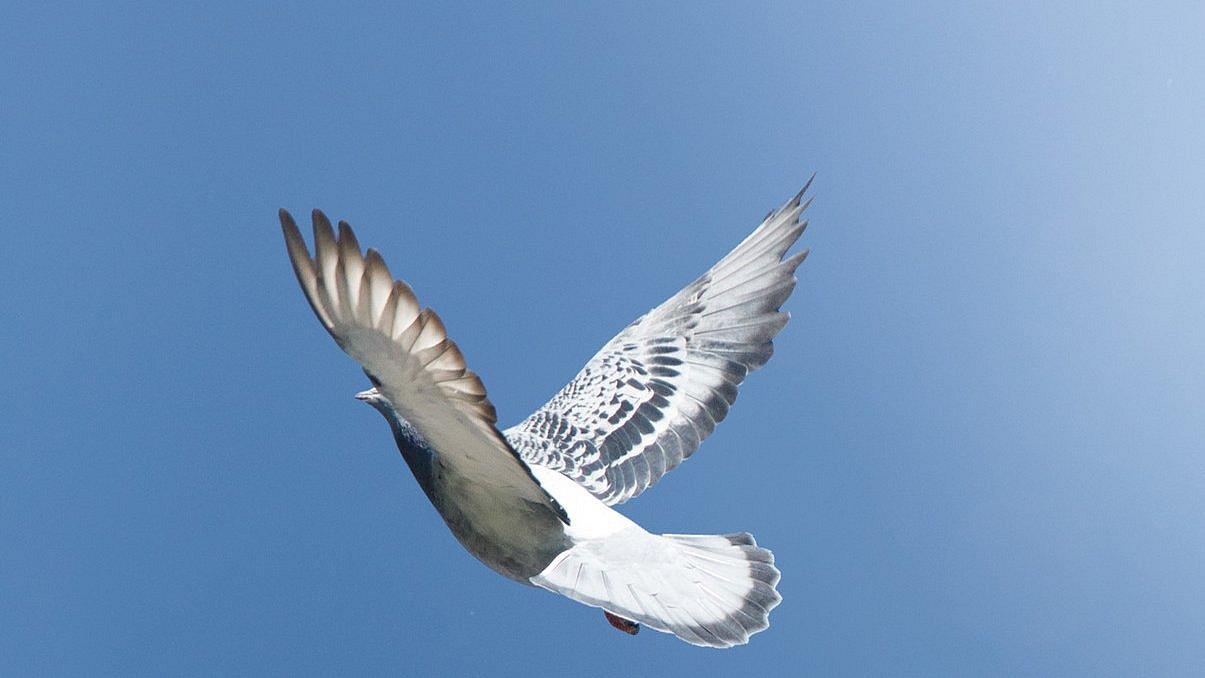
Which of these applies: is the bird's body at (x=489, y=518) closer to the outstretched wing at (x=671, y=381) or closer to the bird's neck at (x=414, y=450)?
the bird's neck at (x=414, y=450)

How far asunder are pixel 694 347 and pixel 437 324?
1.12 metres

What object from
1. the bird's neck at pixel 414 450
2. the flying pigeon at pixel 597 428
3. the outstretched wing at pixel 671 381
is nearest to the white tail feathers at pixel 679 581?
the flying pigeon at pixel 597 428

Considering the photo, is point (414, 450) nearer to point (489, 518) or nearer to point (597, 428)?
point (489, 518)

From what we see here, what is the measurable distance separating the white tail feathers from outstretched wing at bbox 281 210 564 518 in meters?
0.31

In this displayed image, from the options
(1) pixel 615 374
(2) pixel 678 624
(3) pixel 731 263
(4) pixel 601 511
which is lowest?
(2) pixel 678 624

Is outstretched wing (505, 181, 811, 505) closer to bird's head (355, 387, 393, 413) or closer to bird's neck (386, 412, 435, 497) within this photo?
bird's neck (386, 412, 435, 497)

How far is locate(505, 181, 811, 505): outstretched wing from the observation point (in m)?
2.52

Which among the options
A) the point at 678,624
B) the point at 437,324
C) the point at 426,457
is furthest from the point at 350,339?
the point at 678,624

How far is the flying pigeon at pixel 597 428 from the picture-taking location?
165 cm

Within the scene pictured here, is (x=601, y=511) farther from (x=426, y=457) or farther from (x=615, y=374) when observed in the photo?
(x=615, y=374)

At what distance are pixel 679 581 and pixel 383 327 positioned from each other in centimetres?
68

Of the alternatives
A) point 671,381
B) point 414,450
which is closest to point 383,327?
point 414,450

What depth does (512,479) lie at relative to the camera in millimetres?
1953

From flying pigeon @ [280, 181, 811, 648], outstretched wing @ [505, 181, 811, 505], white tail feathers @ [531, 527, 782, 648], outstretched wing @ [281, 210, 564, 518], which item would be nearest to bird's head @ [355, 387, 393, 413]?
flying pigeon @ [280, 181, 811, 648]
